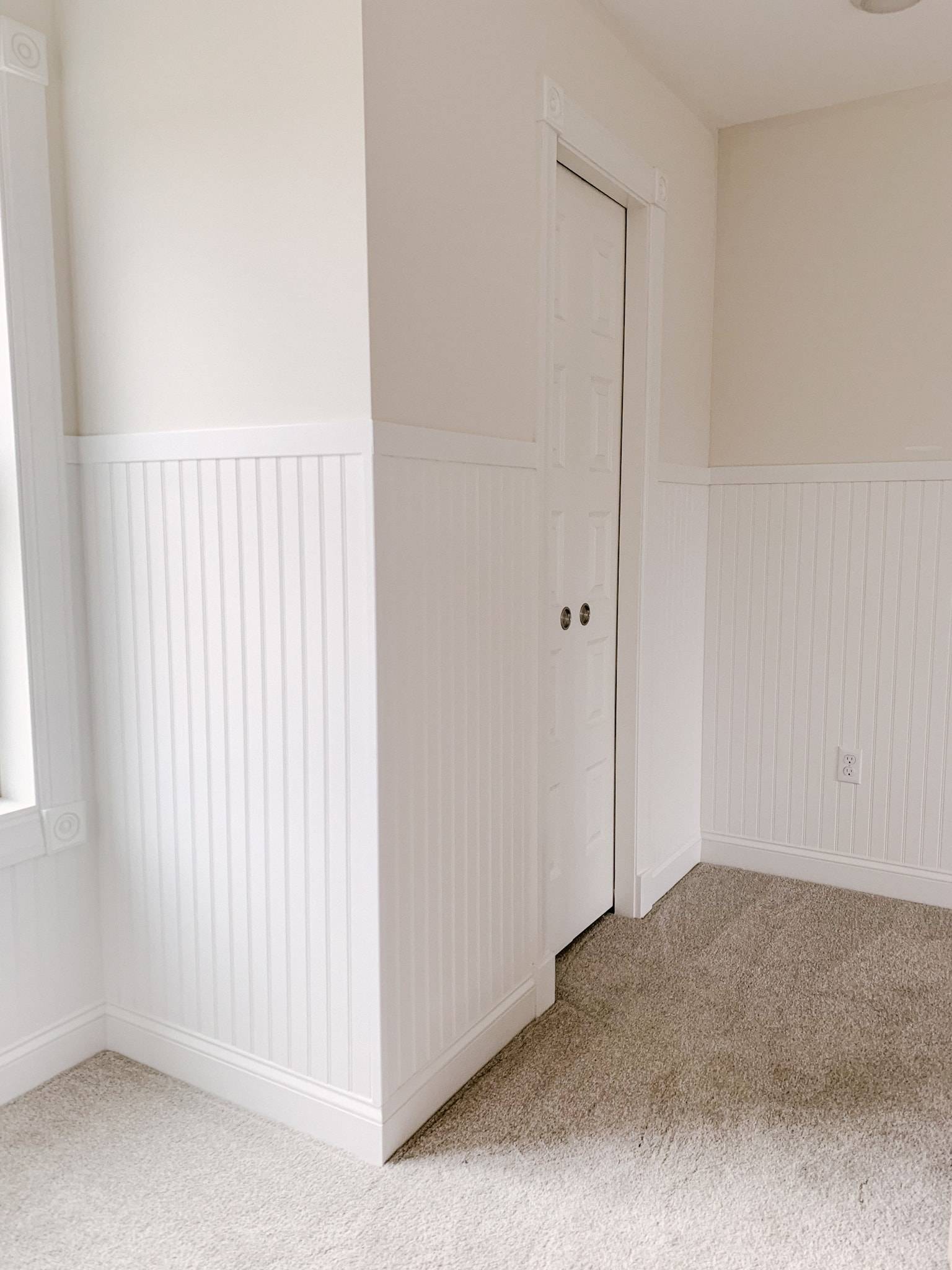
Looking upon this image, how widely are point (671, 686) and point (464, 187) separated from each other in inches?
69.0

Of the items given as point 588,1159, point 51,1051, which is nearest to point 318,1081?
point 588,1159

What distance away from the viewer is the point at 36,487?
2037 mm

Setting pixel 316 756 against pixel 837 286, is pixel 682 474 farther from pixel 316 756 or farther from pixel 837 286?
pixel 316 756

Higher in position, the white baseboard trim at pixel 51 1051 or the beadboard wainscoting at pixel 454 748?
the beadboard wainscoting at pixel 454 748

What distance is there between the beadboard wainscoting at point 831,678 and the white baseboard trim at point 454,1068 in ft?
4.42

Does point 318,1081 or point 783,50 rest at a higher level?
point 783,50

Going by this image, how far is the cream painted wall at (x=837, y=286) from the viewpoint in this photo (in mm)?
2934

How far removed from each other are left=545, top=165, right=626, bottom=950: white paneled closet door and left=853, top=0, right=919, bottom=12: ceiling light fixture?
0.74m

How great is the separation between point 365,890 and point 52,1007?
0.88 meters

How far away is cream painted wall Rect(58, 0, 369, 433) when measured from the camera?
5.62 ft

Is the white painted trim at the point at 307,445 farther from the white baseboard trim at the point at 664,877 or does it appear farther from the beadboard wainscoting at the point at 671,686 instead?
the white baseboard trim at the point at 664,877

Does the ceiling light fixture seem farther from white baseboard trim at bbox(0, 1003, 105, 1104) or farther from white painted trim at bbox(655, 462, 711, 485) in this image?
white baseboard trim at bbox(0, 1003, 105, 1104)

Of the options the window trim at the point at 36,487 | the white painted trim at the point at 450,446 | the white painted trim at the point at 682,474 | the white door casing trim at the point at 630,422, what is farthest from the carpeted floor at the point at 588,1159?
the white painted trim at the point at 682,474

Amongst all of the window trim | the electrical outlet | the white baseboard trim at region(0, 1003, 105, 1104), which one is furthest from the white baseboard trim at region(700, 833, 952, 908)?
the window trim
